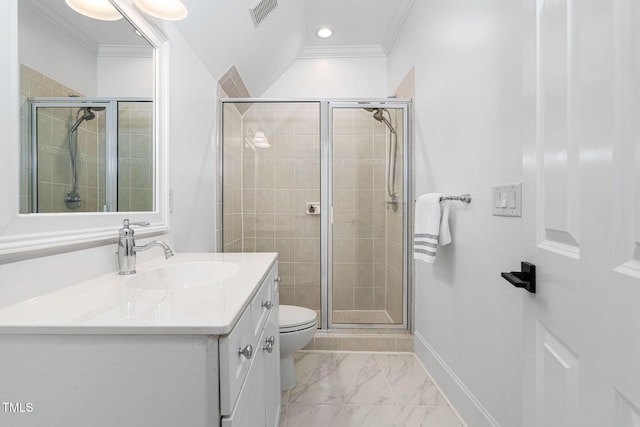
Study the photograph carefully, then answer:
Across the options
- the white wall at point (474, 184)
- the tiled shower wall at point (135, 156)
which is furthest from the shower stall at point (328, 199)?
the tiled shower wall at point (135, 156)

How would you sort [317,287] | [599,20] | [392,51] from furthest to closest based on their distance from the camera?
[392,51] → [317,287] → [599,20]

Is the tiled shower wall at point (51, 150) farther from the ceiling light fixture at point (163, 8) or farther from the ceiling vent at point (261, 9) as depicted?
the ceiling vent at point (261, 9)

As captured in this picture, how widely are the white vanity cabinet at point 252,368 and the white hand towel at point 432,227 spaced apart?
2.77ft

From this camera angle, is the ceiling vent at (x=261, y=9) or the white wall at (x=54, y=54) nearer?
the white wall at (x=54, y=54)

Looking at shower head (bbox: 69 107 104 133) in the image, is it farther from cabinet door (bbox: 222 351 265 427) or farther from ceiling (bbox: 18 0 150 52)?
cabinet door (bbox: 222 351 265 427)

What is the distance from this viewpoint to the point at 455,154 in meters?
1.54

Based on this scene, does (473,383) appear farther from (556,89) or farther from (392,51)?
(392,51)

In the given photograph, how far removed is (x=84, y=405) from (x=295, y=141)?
209 centimetres

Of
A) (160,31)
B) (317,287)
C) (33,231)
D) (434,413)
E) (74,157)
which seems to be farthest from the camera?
(317,287)

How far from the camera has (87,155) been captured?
3.19ft

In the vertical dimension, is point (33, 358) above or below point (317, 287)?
above

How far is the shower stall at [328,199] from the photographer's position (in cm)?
232

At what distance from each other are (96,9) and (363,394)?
81.2 inches

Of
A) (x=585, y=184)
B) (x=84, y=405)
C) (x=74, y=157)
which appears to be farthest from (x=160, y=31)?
(x=585, y=184)
